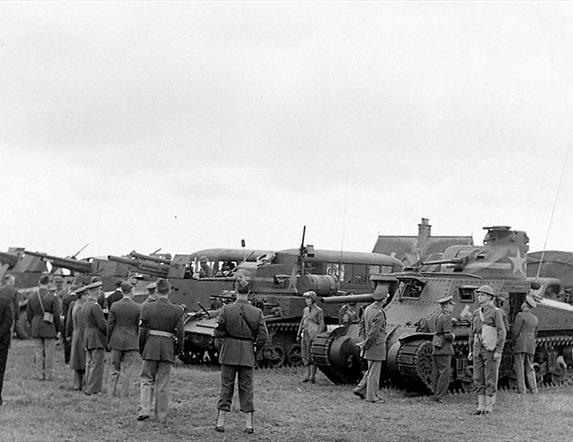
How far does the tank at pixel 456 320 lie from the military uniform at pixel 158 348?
463cm

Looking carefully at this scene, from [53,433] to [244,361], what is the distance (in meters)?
2.31

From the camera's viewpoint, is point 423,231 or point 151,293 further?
point 423,231

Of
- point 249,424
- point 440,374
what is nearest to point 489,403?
point 440,374

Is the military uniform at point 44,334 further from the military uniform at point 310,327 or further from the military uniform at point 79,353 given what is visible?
the military uniform at point 310,327

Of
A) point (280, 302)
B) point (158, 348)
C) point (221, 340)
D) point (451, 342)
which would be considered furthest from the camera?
point (280, 302)

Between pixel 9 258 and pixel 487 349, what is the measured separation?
2117 centimetres

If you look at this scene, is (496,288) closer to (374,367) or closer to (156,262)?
(374,367)

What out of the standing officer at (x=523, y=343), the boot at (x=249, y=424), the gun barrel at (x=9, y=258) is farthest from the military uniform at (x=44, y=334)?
the gun barrel at (x=9, y=258)

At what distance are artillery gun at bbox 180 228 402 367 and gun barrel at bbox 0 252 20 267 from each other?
11.5 metres

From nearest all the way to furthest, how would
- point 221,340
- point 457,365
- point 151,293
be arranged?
point 221,340 → point 457,365 → point 151,293

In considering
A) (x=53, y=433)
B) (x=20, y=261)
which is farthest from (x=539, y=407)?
(x=20, y=261)

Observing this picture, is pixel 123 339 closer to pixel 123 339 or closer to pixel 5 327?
pixel 123 339

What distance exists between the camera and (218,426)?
9.99 metres

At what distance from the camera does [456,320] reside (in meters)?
14.9
